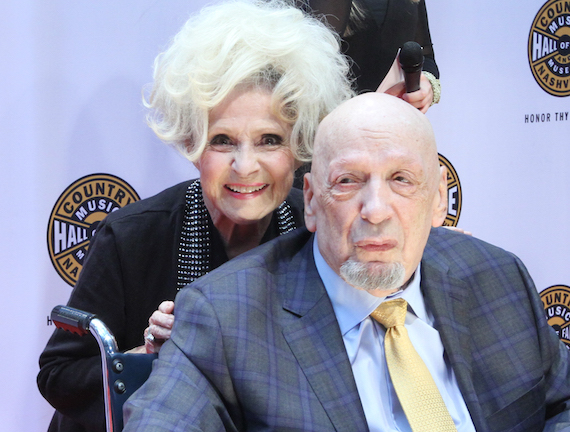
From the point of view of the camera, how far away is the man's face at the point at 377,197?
1166 mm

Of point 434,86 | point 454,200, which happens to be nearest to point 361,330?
point 434,86

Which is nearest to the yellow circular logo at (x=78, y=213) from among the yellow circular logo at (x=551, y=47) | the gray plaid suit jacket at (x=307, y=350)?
the gray plaid suit jacket at (x=307, y=350)

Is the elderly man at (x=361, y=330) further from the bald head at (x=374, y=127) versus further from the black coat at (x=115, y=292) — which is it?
the black coat at (x=115, y=292)

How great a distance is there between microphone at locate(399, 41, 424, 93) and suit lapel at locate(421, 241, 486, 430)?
0.51 meters

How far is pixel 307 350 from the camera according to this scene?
1.20 m

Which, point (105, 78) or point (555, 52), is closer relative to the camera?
point (105, 78)

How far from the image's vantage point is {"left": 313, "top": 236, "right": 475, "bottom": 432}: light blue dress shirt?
47.5 inches

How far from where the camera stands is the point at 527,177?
2.76 m

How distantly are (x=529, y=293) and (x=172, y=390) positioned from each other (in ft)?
2.71

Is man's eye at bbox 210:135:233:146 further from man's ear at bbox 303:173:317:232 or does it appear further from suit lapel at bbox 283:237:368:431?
suit lapel at bbox 283:237:368:431

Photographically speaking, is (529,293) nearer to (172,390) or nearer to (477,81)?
(172,390)

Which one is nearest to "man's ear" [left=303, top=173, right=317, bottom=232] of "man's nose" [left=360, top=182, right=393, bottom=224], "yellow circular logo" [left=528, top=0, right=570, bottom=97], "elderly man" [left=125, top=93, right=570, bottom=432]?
"elderly man" [left=125, top=93, right=570, bottom=432]

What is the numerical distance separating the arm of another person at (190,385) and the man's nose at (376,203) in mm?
346

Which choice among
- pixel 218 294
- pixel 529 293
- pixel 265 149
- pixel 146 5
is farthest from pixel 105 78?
pixel 529 293
